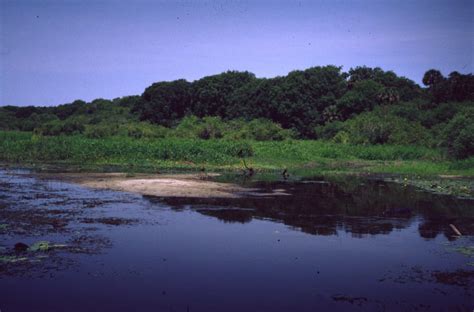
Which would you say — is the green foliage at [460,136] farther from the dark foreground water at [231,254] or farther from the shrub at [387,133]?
the dark foreground water at [231,254]

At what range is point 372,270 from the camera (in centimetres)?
1078

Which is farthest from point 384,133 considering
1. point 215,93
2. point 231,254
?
point 215,93

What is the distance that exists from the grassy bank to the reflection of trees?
9.84 meters

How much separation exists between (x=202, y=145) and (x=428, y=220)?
24752 millimetres

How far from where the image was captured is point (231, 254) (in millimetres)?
11875

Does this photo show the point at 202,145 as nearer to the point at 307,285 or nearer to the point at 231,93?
the point at 307,285

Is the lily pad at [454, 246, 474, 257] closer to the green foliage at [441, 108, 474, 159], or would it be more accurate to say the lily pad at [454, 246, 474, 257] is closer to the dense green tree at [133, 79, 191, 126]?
the green foliage at [441, 108, 474, 159]

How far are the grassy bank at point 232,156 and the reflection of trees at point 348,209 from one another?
9.84m

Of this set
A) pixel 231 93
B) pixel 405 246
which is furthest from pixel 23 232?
pixel 231 93

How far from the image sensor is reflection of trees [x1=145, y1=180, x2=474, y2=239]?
15391 mm

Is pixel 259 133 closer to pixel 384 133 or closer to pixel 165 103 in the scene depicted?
pixel 384 133

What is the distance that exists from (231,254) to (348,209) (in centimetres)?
812

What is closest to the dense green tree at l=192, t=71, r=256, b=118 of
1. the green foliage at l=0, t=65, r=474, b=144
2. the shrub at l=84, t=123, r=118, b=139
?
the green foliage at l=0, t=65, r=474, b=144

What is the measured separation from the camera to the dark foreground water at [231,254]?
877 cm
